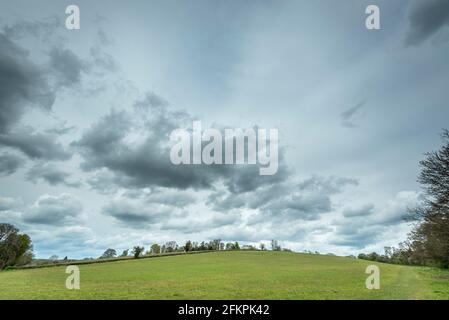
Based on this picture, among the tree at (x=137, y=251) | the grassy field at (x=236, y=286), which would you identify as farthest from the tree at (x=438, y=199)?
the tree at (x=137, y=251)

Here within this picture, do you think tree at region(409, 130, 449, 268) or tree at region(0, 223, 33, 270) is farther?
tree at region(0, 223, 33, 270)

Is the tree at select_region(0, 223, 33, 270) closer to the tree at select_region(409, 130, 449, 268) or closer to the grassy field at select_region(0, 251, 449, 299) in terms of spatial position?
the grassy field at select_region(0, 251, 449, 299)

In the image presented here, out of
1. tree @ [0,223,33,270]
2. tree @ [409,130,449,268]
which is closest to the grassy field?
tree @ [409,130,449,268]

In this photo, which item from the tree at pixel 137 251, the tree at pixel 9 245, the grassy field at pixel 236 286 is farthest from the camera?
the tree at pixel 137 251

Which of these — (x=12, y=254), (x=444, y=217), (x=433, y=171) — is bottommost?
(x=12, y=254)

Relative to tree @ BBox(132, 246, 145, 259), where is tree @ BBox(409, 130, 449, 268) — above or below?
above

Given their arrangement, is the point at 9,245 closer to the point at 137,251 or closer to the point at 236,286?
the point at 137,251

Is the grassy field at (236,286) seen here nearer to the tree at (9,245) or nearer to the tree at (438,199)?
the tree at (438,199)
